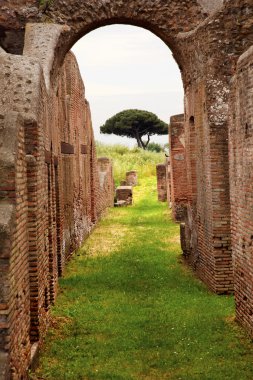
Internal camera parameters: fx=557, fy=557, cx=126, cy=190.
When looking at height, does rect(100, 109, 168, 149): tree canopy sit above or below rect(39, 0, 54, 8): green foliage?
above

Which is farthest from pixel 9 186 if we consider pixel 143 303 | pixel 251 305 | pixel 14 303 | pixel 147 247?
pixel 147 247

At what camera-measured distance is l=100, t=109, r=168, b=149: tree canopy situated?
66.9m

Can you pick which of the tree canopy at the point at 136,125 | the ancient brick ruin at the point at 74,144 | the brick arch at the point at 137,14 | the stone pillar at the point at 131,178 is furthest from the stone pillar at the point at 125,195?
the tree canopy at the point at 136,125

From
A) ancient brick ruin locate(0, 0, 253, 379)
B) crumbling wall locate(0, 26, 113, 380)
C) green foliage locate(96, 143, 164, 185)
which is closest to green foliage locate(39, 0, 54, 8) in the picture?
ancient brick ruin locate(0, 0, 253, 379)

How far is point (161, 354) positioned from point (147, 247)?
7613mm

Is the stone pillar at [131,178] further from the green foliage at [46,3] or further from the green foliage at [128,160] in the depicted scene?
the green foliage at [46,3]

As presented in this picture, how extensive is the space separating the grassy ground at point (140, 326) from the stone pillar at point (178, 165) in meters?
5.89

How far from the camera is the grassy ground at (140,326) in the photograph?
5.77 metres

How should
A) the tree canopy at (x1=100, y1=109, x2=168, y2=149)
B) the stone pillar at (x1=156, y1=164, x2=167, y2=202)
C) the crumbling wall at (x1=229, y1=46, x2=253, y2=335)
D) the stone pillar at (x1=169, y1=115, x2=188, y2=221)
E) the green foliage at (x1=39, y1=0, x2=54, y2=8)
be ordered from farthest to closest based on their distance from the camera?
the tree canopy at (x1=100, y1=109, x2=168, y2=149)
the stone pillar at (x1=156, y1=164, x2=167, y2=202)
the stone pillar at (x1=169, y1=115, x2=188, y2=221)
the green foliage at (x1=39, y1=0, x2=54, y2=8)
the crumbling wall at (x1=229, y1=46, x2=253, y2=335)

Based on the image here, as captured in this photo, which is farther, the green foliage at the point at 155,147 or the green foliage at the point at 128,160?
the green foliage at the point at 155,147

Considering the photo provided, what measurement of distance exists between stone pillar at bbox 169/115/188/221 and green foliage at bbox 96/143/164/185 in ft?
54.4

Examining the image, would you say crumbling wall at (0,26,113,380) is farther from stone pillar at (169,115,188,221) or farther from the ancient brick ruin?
stone pillar at (169,115,188,221)

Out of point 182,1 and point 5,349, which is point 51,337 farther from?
point 182,1

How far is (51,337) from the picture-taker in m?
6.79
